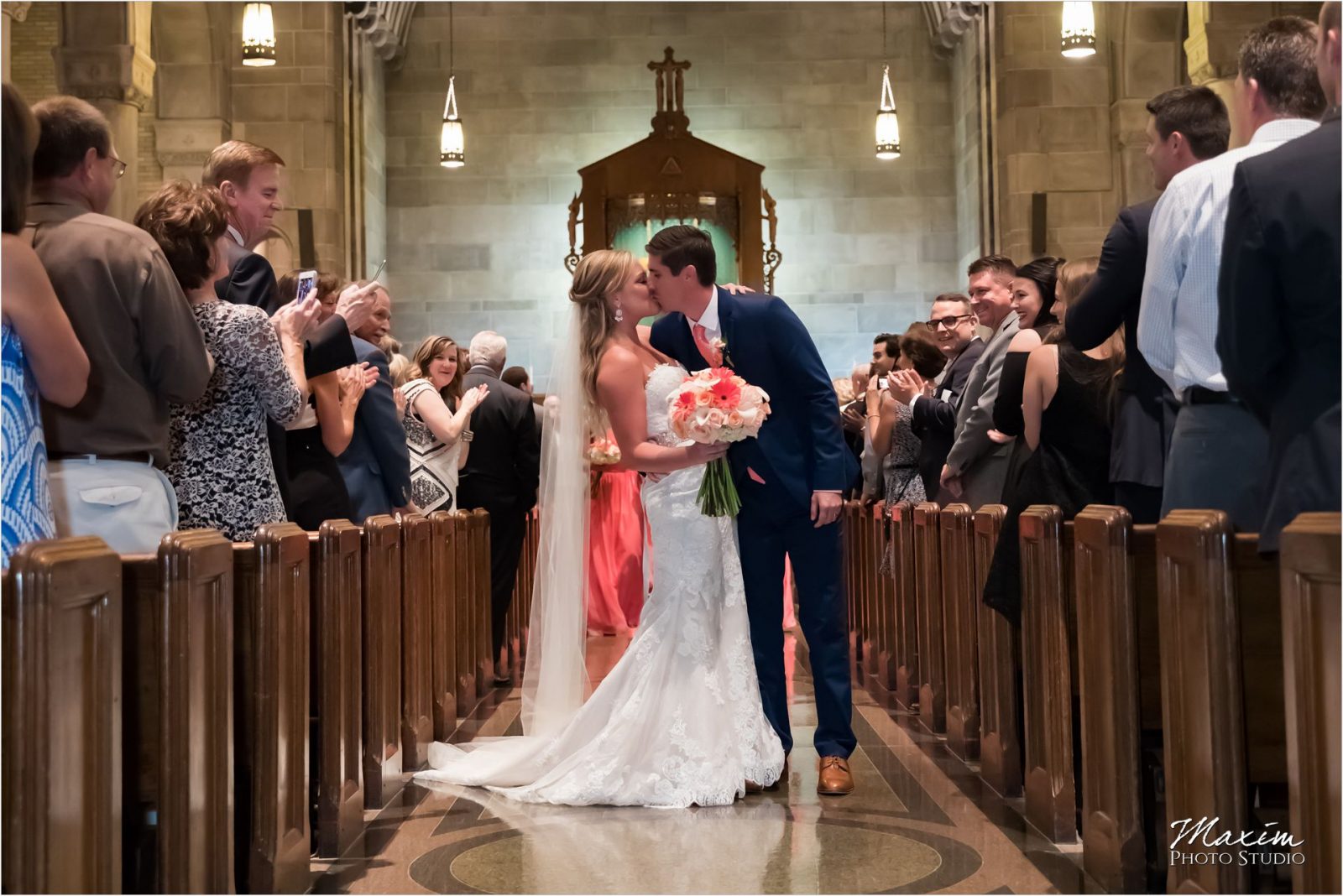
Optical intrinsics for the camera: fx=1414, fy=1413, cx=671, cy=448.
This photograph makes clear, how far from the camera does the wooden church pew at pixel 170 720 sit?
2.60 m

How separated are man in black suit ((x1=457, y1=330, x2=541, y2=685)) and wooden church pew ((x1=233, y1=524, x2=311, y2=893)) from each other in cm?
401

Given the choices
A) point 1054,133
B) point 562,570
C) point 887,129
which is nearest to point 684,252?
point 562,570

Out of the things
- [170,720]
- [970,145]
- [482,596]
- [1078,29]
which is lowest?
[482,596]

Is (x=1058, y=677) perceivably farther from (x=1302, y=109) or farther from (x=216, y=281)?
(x=216, y=281)

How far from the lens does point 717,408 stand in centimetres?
407

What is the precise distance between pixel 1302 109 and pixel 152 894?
2851 millimetres

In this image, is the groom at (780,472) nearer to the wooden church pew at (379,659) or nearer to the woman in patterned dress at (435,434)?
the wooden church pew at (379,659)

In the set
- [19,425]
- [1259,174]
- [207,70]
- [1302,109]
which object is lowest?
[19,425]

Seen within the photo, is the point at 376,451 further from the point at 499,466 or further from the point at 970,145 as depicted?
the point at 970,145

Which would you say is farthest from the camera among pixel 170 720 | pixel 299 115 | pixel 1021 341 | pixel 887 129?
pixel 299 115

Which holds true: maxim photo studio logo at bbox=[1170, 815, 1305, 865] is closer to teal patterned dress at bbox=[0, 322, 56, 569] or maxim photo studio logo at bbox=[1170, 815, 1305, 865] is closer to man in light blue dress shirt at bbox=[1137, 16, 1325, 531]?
man in light blue dress shirt at bbox=[1137, 16, 1325, 531]

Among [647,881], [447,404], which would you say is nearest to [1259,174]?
[647,881]

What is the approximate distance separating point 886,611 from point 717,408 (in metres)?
3.11

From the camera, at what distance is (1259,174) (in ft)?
8.11
